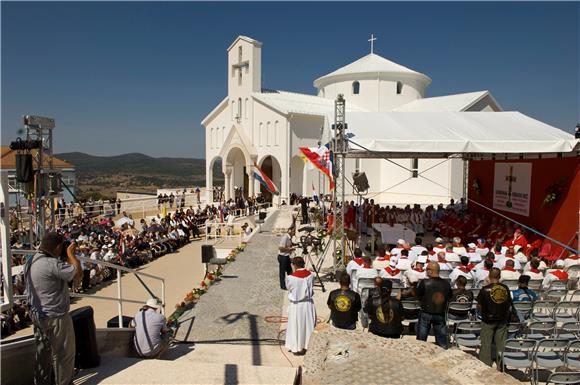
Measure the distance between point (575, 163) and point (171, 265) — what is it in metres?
14.9

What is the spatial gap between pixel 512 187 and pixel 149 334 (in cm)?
1475

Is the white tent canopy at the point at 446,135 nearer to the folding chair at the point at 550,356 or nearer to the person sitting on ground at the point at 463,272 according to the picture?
the person sitting on ground at the point at 463,272

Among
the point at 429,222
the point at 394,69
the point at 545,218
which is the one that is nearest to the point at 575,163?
the point at 545,218

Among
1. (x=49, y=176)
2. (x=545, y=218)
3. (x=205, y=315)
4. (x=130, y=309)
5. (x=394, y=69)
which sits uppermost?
(x=394, y=69)

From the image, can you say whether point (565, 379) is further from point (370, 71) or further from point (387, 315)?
point (370, 71)

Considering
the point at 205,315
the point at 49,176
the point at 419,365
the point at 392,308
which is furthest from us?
the point at 205,315

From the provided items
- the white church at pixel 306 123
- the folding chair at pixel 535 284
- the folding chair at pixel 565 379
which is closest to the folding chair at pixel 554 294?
the folding chair at pixel 535 284

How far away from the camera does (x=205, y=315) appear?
9.26 meters

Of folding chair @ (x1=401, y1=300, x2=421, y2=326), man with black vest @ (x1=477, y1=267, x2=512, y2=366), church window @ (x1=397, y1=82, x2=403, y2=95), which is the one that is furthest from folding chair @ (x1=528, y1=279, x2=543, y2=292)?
church window @ (x1=397, y1=82, x2=403, y2=95)

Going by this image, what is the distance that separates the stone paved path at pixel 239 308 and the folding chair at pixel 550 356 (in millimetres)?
4106

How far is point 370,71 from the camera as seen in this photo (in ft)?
113

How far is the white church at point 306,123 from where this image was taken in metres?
28.8

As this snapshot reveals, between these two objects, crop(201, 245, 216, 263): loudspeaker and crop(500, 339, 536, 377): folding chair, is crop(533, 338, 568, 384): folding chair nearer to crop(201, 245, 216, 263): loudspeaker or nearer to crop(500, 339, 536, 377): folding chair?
crop(500, 339, 536, 377): folding chair

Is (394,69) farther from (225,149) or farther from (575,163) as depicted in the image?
(575,163)
